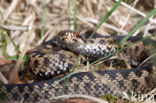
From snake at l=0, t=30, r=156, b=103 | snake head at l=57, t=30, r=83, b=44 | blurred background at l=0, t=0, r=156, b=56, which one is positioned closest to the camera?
snake at l=0, t=30, r=156, b=103

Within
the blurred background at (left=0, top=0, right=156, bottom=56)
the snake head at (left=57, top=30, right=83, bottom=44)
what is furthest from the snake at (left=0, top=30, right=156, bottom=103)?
the blurred background at (left=0, top=0, right=156, bottom=56)


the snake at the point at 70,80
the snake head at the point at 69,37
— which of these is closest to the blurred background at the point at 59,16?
the snake at the point at 70,80

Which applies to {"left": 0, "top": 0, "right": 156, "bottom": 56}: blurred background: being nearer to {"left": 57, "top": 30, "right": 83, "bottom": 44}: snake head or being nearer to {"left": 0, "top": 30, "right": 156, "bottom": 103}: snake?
{"left": 0, "top": 30, "right": 156, "bottom": 103}: snake

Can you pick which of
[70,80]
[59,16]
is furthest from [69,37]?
[59,16]

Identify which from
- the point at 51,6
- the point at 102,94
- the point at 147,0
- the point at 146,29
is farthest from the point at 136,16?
the point at 102,94

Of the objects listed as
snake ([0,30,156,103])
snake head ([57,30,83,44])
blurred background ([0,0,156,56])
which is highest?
blurred background ([0,0,156,56])

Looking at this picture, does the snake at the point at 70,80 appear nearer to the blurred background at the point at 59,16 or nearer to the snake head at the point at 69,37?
the snake head at the point at 69,37

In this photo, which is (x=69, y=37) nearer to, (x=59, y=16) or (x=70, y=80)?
(x=70, y=80)

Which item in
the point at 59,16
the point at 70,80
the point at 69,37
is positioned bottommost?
the point at 70,80
